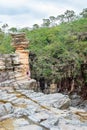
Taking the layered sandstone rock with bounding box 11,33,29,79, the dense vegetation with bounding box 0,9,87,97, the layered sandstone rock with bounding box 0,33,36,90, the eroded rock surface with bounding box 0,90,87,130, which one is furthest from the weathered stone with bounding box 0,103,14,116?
the dense vegetation with bounding box 0,9,87,97

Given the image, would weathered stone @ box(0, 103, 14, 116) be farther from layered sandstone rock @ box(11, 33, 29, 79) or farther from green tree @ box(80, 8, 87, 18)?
green tree @ box(80, 8, 87, 18)

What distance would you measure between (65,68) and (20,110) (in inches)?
266

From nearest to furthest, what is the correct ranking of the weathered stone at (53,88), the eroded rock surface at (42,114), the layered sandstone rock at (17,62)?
the eroded rock surface at (42,114) < the layered sandstone rock at (17,62) < the weathered stone at (53,88)

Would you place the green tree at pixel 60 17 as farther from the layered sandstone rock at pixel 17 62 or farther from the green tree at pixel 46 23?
the layered sandstone rock at pixel 17 62

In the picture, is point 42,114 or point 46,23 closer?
point 42,114

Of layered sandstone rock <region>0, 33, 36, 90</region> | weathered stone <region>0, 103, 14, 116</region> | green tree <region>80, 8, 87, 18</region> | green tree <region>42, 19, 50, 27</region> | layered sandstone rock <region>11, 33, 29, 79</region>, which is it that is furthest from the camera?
green tree <region>42, 19, 50, 27</region>

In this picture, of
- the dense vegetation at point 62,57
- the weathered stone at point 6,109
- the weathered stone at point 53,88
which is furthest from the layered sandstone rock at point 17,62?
the weathered stone at point 6,109

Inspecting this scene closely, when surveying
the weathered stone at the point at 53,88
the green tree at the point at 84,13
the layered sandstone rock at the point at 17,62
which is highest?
the green tree at the point at 84,13

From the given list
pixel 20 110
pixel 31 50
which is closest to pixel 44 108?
pixel 20 110

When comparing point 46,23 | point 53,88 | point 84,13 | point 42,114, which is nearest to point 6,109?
point 42,114

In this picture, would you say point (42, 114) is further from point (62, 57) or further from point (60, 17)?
point (60, 17)

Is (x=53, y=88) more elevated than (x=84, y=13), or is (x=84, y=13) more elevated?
(x=84, y=13)

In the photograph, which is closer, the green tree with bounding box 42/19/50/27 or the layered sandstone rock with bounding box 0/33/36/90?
the layered sandstone rock with bounding box 0/33/36/90

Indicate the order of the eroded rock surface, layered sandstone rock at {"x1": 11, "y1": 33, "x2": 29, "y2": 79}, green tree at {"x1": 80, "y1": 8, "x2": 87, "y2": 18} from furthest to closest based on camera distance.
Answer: green tree at {"x1": 80, "y1": 8, "x2": 87, "y2": 18} < layered sandstone rock at {"x1": 11, "y1": 33, "x2": 29, "y2": 79} < the eroded rock surface
